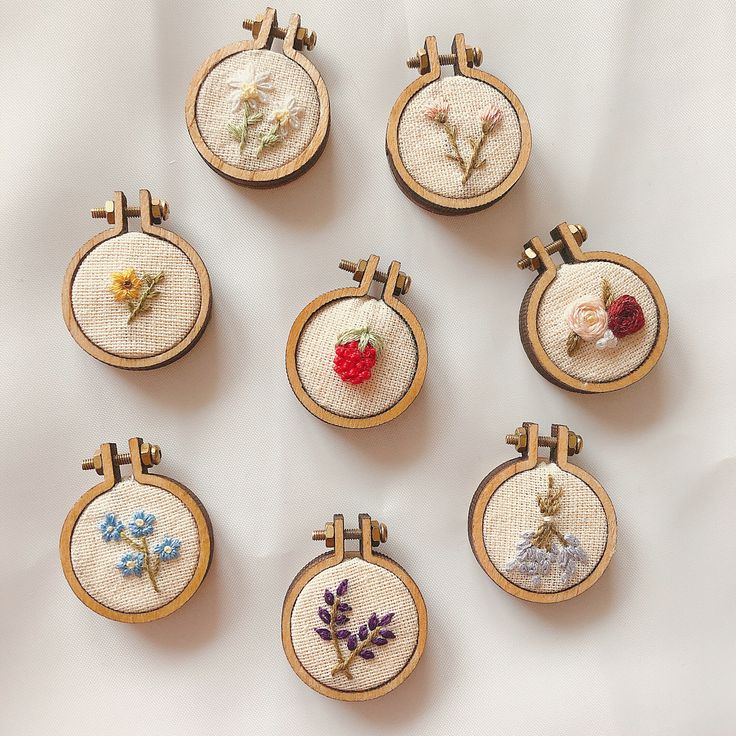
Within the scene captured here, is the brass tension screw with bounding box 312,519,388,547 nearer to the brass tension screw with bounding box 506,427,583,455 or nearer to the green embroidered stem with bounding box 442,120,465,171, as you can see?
the brass tension screw with bounding box 506,427,583,455

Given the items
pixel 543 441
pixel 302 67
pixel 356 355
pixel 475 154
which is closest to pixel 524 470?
pixel 543 441

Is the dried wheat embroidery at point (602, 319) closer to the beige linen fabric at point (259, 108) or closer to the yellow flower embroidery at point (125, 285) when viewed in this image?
the beige linen fabric at point (259, 108)

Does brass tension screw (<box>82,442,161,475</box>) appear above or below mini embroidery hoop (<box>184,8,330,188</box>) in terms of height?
below

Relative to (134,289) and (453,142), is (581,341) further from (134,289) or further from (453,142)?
(134,289)

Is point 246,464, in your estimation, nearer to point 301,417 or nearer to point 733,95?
point 301,417

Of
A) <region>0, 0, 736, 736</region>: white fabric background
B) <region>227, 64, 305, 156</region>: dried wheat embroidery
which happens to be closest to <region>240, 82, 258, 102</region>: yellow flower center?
<region>227, 64, 305, 156</region>: dried wheat embroidery

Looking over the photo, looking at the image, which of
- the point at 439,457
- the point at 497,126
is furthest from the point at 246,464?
the point at 497,126
